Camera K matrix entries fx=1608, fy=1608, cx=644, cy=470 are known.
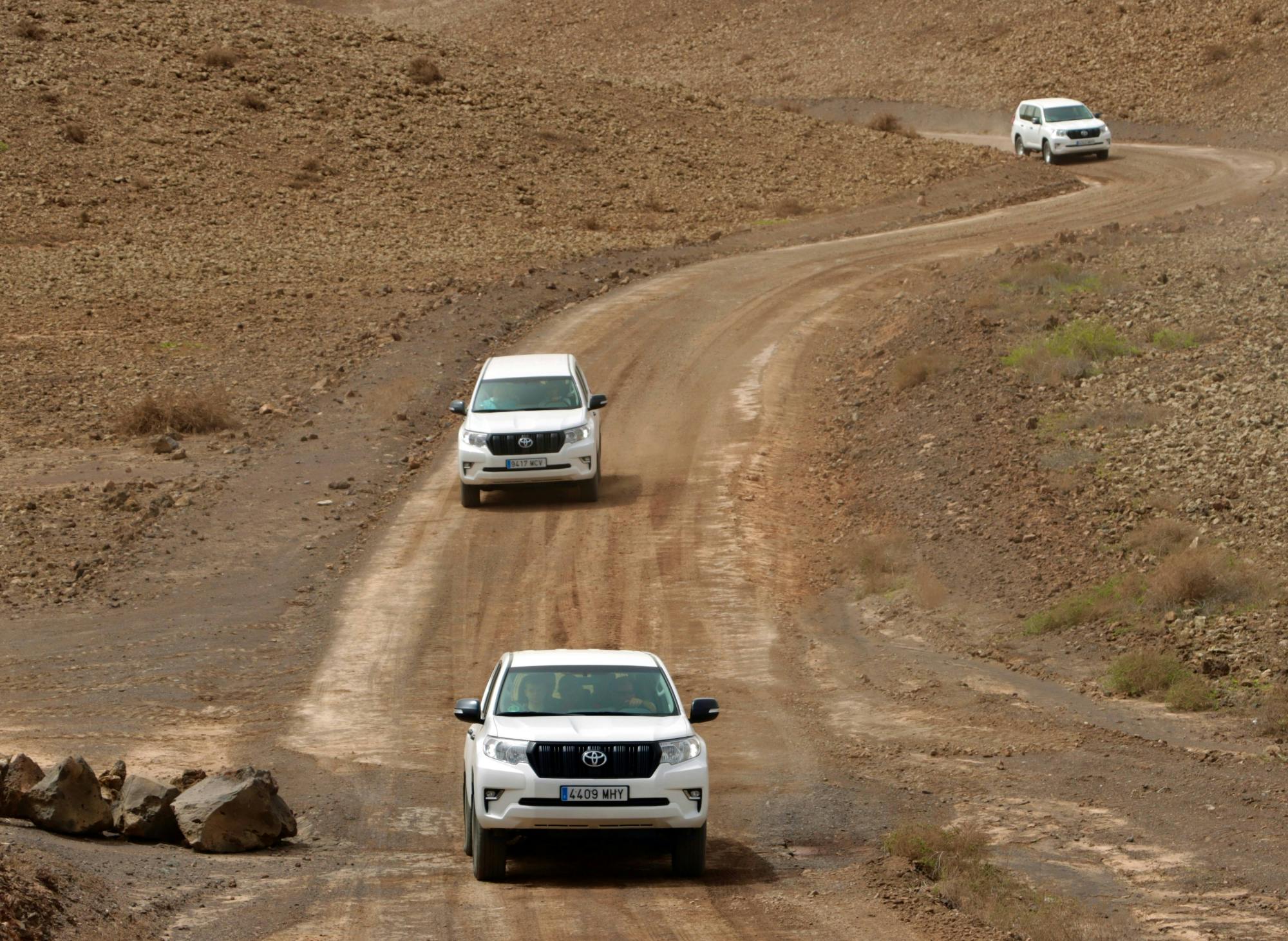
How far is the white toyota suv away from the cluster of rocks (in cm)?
180

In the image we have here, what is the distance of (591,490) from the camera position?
80.8ft

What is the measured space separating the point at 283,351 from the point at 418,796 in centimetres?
2112

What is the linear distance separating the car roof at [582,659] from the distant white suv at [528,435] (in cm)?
1120

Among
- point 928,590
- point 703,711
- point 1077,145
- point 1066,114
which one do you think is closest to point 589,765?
point 703,711

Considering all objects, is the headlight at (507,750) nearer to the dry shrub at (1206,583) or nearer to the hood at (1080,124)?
the dry shrub at (1206,583)

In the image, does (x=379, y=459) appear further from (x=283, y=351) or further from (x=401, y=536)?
(x=283, y=351)

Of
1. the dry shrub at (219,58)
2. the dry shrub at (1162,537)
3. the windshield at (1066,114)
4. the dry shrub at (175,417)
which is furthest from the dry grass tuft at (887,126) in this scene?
the dry shrub at (1162,537)

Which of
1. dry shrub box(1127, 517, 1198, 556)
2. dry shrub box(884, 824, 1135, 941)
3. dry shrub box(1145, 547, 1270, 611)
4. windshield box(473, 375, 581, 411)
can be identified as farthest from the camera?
windshield box(473, 375, 581, 411)

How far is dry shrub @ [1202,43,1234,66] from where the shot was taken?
6694 cm

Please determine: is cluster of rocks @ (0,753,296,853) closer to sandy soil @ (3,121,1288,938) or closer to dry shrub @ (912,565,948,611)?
sandy soil @ (3,121,1288,938)

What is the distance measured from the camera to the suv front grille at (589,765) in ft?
37.9

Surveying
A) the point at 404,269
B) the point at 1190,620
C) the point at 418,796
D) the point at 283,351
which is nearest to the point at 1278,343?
the point at 1190,620

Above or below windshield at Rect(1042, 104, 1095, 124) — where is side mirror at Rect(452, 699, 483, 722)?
below

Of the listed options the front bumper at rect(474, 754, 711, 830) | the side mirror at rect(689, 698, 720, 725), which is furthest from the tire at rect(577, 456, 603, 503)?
the front bumper at rect(474, 754, 711, 830)
